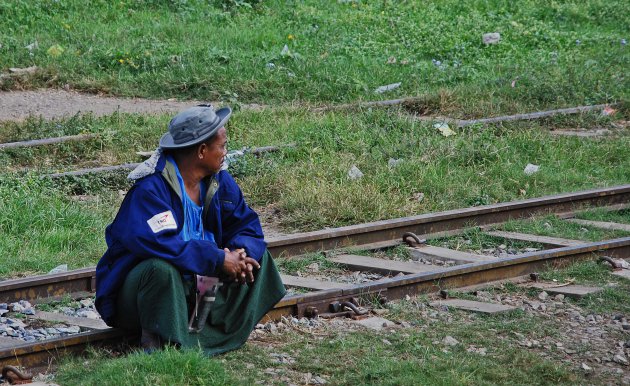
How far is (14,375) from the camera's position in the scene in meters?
5.25

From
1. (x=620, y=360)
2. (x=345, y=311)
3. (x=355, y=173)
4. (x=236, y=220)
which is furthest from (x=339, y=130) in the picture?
(x=620, y=360)

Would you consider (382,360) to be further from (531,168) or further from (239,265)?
(531,168)

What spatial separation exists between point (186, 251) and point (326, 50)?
→ 11.5 m

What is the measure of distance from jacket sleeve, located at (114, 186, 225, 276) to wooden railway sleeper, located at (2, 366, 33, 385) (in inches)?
30.1

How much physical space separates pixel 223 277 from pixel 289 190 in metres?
3.93

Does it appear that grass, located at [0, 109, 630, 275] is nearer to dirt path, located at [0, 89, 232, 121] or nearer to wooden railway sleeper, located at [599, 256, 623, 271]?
wooden railway sleeper, located at [599, 256, 623, 271]

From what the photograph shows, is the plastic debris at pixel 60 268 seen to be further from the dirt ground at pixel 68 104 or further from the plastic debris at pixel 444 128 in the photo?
the dirt ground at pixel 68 104

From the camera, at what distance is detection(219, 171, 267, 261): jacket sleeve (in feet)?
19.0

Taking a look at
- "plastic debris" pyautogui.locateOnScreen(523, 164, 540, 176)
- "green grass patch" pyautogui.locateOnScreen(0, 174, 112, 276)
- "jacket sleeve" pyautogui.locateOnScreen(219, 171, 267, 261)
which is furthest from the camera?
"plastic debris" pyautogui.locateOnScreen(523, 164, 540, 176)

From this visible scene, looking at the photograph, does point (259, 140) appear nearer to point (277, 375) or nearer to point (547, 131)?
point (547, 131)

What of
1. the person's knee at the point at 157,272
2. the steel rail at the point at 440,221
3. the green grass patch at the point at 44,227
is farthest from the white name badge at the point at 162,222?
the steel rail at the point at 440,221

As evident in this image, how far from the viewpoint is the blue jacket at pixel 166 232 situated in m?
5.36

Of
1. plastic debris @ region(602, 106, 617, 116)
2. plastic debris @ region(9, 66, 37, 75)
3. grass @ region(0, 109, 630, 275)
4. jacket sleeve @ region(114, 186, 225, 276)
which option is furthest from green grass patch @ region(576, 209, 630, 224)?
plastic debris @ region(9, 66, 37, 75)

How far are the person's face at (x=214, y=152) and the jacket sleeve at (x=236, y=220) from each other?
7.3 inches
